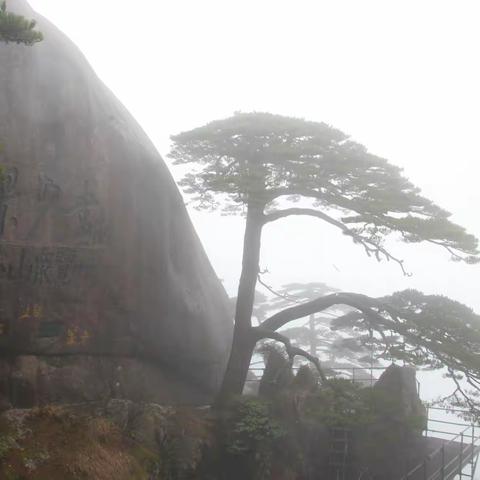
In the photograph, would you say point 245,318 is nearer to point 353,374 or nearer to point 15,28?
point 353,374

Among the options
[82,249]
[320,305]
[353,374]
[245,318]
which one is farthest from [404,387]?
[82,249]

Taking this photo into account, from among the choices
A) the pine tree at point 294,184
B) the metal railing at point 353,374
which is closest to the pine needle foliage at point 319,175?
the pine tree at point 294,184

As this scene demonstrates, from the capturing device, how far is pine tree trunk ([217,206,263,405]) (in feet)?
45.2

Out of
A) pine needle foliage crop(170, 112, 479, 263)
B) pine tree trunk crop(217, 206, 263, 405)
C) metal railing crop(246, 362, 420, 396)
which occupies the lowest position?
metal railing crop(246, 362, 420, 396)

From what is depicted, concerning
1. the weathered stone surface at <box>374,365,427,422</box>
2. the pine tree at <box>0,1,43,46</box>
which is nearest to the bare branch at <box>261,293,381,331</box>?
the weathered stone surface at <box>374,365,427,422</box>

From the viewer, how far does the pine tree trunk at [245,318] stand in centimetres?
1378

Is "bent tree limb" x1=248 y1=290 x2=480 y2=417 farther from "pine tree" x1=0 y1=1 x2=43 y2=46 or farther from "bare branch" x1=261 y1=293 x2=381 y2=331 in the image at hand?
"pine tree" x1=0 y1=1 x2=43 y2=46

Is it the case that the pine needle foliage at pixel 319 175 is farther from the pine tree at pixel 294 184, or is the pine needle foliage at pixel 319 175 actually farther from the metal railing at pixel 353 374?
the metal railing at pixel 353 374

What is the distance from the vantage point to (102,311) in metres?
12.2

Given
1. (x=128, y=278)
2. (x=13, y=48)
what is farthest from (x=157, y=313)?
(x=13, y=48)

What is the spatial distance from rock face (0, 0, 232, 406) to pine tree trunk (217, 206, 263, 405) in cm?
126

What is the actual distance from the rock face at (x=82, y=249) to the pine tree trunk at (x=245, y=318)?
126 centimetres

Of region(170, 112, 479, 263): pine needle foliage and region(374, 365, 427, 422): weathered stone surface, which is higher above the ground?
region(170, 112, 479, 263): pine needle foliage

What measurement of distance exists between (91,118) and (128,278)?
13.8ft
